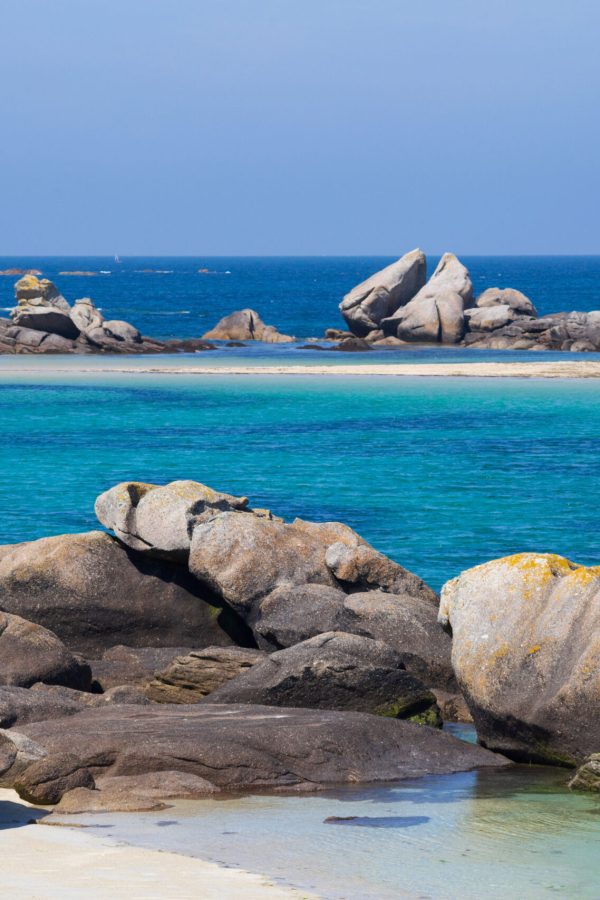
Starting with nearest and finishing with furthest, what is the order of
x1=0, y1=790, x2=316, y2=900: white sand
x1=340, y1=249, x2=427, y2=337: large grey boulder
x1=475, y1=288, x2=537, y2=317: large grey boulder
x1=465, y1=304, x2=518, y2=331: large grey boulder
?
x1=0, y1=790, x2=316, y2=900: white sand
x1=465, y1=304, x2=518, y2=331: large grey boulder
x1=340, y1=249, x2=427, y2=337: large grey boulder
x1=475, y1=288, x2=537, y2=317: large grey boulder

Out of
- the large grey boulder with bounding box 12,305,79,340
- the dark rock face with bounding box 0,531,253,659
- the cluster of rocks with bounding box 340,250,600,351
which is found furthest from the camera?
the cluster of rocks with bounding box 340,250,600,351

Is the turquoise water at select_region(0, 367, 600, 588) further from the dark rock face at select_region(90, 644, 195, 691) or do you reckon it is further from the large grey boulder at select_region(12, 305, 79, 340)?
the large grey boulder at select_region(12, 305, 79, 340)

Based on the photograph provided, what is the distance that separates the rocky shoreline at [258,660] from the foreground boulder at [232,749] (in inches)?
0.7

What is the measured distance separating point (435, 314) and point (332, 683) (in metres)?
65.5

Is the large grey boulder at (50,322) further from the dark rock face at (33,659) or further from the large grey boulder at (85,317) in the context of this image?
the dark rock face at (33,659)

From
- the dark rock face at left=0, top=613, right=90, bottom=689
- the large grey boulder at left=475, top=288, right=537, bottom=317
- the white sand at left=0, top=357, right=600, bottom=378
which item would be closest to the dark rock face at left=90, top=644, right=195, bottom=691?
the dark rock face at left=0, top=613, right=90, bottom=689

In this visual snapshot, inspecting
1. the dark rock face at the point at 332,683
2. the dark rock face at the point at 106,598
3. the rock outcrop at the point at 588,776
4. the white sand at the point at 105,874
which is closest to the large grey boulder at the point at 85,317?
the dark rock face at the point at 106,598

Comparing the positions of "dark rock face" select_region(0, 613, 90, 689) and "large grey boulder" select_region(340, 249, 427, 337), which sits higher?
"large grey boulder" select_region(340, 249, 427, 337)

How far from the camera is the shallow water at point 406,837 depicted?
34.1 ft

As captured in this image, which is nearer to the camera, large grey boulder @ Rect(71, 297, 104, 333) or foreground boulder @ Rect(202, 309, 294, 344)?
large grey boulder @ Rect(71, 297, 104, 333)

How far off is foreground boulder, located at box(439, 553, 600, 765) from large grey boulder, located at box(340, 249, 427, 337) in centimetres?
6654

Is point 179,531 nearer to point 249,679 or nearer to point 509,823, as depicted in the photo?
point 249,679

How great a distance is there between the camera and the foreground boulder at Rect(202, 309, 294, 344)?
83.9m

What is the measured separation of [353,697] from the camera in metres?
15.0
